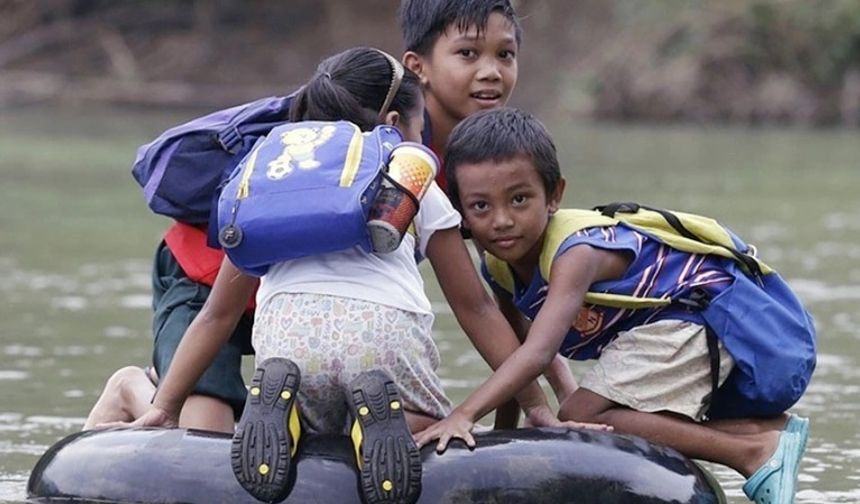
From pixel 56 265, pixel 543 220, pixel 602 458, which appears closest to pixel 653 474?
pixel 602 458

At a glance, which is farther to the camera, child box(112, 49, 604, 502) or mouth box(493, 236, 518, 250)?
mouth box(493, 236, 518, 250)

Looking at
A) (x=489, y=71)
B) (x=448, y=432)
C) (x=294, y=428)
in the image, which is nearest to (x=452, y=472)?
(x=448, y=432)

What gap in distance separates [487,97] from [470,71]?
0.09 metres

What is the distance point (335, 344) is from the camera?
4.69 metres

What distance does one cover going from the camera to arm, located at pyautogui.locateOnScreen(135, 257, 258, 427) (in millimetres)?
5027

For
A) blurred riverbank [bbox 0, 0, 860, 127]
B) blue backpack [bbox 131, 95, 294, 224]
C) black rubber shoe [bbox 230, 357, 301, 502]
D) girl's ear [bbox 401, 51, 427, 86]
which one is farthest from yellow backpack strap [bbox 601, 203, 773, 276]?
blurred riverbank [bbox 0, 0, 860, 127]

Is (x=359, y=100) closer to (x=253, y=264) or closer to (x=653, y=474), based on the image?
(x=253, y=264)

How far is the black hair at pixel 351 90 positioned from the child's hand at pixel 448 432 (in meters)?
0.88

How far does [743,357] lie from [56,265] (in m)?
6.87

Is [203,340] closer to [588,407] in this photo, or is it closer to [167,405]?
[167,405]

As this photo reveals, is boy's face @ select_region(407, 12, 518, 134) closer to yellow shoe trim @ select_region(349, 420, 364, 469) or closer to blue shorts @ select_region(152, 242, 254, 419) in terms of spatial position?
blue shorts @ select_region(152, 242, 254, 419)

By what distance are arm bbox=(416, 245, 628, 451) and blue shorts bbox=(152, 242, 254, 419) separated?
0.94 meters

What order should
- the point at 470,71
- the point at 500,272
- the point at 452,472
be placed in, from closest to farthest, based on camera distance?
the point at 452,472
the point at 500,272
the point at 470,71

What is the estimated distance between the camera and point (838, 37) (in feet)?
102
